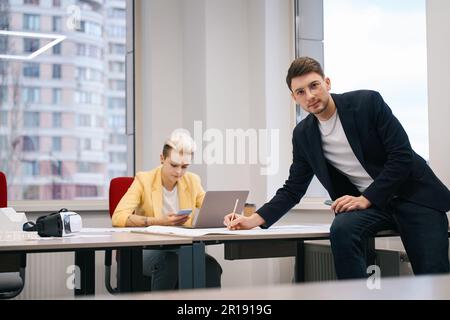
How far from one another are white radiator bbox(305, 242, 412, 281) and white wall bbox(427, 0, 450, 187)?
0.56 meters

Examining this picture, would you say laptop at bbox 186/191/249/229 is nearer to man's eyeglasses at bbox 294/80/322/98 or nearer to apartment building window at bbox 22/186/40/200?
man's eyeglasses at bbox 294/80/322/98

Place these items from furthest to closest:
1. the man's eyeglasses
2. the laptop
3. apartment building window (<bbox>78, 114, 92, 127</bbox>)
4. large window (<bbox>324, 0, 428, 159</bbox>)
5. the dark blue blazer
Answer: apartment building window (<bbox>78, 114, 92, 127</bbox>)
large window (<bbox>324, 0, 428, 159</bbox>)
the laptop
the man's eyeglasses
the dark blue blazer

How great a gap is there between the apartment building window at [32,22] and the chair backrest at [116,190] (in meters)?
1.51

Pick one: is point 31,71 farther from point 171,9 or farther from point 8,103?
point 171,9

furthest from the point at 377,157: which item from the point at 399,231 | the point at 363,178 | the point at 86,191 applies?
the point at 86,191

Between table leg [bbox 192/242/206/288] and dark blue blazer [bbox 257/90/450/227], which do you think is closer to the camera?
table leg [bbox 192/242/206/288]

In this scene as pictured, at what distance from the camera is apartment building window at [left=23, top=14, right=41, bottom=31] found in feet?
14.2

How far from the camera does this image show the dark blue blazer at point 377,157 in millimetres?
2359

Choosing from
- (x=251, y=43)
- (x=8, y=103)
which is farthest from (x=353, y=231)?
(x=8, y=103)

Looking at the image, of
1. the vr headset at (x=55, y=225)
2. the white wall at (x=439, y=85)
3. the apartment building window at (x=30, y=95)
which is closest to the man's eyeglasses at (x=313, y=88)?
the white wall at (x=439, y=85)

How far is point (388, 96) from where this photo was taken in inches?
146

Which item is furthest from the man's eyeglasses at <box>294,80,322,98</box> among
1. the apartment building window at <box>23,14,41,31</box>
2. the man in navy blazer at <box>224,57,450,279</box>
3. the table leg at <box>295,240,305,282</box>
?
the apartment building window at <box>23,14,41,31</box>

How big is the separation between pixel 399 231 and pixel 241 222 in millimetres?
660

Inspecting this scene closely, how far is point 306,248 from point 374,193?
175cm
